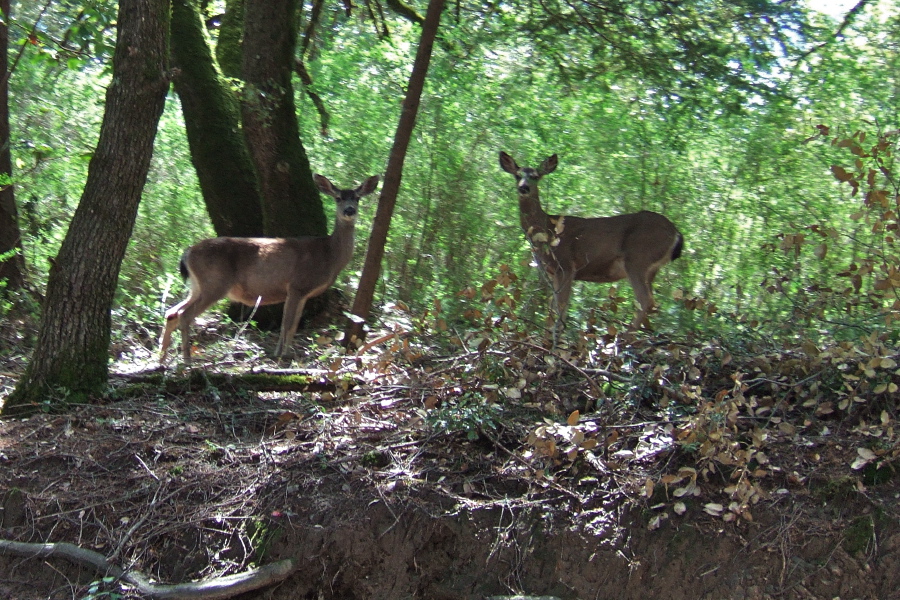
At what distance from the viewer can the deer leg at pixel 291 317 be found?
909cm

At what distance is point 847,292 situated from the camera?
6.45 meters

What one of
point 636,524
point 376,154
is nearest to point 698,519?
point 636,524

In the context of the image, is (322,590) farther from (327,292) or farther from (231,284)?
(327,292)

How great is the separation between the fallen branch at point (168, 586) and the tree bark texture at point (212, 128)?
521 centimetres

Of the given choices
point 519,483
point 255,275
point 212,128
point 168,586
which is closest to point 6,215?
point 212,128

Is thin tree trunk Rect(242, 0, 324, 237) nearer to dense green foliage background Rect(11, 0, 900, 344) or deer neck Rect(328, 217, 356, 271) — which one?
deer neck Rect(328, 217, 356, 271)

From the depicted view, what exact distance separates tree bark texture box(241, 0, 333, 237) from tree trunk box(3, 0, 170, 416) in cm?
266

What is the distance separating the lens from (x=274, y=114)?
960 centimetres

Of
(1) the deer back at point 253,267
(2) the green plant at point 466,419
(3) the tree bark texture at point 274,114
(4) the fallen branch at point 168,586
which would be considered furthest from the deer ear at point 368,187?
(4) the fallen branch at point 168,586

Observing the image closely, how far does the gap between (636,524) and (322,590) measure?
1772mm

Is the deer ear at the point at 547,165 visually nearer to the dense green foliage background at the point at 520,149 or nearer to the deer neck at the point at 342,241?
the dense green foliage background at the point at 520,149

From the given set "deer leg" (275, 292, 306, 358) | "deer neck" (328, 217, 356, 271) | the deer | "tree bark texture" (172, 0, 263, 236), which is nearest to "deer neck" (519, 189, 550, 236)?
"deer neck" (328, 217, 356, 271)

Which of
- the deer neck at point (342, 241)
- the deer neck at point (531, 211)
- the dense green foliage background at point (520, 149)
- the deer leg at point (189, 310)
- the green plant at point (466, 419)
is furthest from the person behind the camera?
the deer neck at point (531, 211)

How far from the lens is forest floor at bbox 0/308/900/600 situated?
5148 mm
